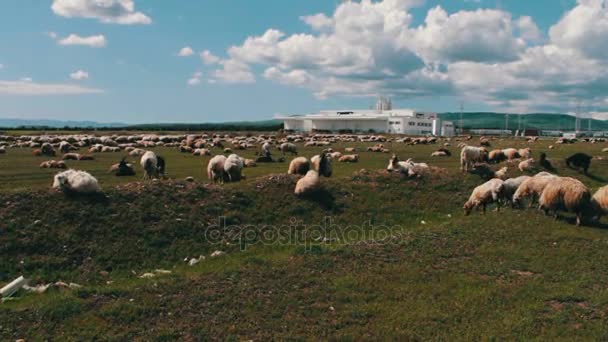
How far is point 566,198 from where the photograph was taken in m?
18.9

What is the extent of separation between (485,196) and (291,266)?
12.3 m

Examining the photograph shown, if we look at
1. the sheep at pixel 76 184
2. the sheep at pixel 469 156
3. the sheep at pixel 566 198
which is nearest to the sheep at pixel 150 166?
the sheep at pixel 76 184

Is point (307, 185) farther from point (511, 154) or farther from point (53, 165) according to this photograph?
point (511, 154)

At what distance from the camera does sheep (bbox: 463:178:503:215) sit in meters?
22.0

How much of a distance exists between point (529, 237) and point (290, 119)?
18253cm

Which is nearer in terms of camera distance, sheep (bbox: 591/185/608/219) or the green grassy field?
the green grassy field

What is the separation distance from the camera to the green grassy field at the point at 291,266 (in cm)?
1042

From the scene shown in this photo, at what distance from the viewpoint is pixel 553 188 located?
19500 millimetres

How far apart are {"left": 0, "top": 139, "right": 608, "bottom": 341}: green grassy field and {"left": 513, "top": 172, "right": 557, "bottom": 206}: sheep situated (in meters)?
1.71

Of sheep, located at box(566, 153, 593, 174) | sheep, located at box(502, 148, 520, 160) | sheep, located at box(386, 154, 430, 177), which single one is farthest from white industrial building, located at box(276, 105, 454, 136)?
sheep, located at box(386, 154, 430, 177)

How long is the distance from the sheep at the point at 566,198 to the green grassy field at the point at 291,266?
1.90 feet

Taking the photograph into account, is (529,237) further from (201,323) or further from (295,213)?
(201,323)

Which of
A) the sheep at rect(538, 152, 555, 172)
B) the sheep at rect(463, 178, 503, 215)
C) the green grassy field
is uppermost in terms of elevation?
the sheep at rect(538, 152, 555, 172)

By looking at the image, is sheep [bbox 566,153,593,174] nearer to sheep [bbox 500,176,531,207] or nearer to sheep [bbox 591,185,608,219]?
sheep [bbox 500,176,531,207]
